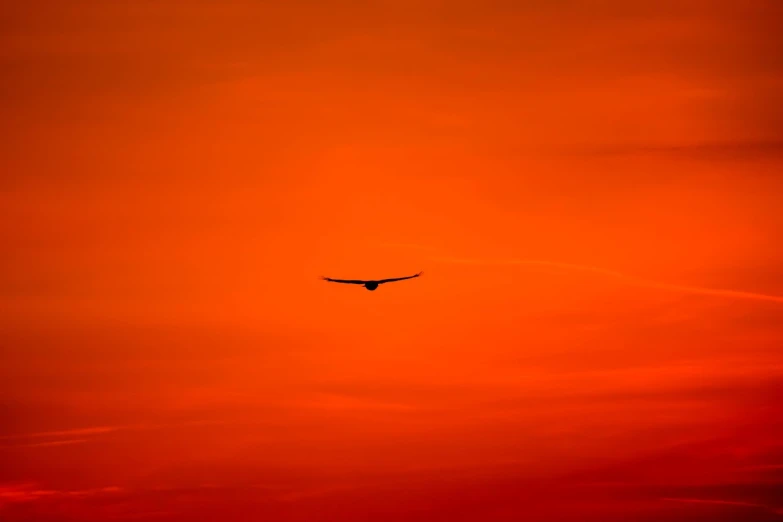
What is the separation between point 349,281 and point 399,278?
10.9m

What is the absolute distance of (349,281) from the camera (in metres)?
102

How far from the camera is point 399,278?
10019 centimetres
